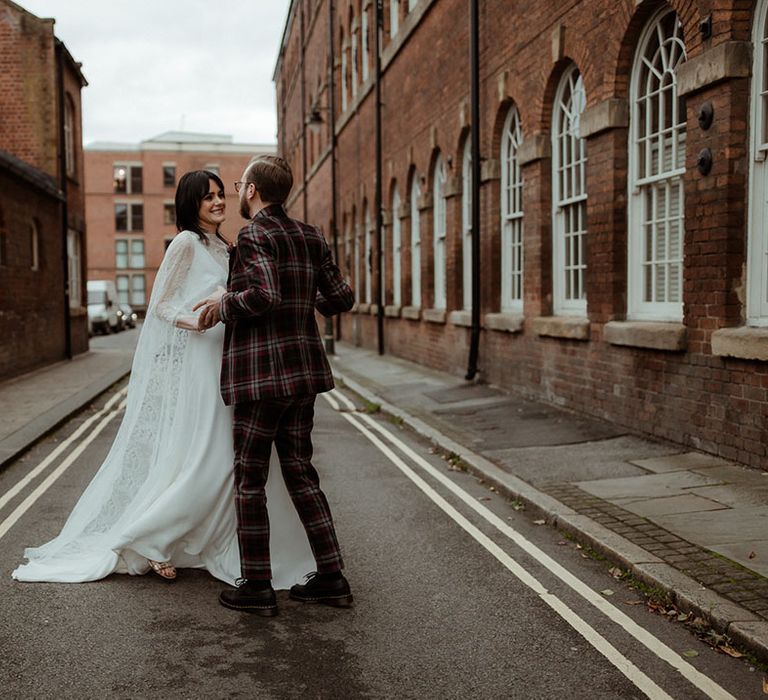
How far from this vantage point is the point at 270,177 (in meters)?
4.54

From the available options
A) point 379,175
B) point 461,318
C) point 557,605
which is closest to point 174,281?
point 557,605

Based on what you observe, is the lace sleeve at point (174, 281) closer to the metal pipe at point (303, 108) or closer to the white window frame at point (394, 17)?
the white window frame at point (394, 17)

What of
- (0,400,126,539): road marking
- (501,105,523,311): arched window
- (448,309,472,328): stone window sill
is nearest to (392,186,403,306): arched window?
(448,309,472,328): stone window sill

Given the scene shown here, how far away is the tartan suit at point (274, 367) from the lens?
4434 mm

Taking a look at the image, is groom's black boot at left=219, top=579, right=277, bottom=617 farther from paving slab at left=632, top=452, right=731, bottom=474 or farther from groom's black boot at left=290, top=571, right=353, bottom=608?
paving slab at left=632, top=452, right=731, bottom=474

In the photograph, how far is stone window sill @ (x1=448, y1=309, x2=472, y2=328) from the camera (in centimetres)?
1575

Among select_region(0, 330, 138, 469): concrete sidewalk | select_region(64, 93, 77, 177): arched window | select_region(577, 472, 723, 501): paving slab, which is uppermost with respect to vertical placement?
select_region(64, 93, 77, 177): arched window

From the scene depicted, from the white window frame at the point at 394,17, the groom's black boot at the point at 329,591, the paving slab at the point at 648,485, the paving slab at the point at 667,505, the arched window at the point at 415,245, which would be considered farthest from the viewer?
the white window frame at the point at 394,17

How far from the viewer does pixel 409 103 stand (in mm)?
20531

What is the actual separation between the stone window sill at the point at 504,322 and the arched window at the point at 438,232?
3924 millimetres

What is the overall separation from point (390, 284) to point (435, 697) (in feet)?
67.4

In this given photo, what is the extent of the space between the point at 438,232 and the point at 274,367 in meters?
14.4

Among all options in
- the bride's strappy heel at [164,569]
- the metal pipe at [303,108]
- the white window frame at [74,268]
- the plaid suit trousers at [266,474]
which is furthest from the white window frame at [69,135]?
the plaid suit trousers at [266,474]

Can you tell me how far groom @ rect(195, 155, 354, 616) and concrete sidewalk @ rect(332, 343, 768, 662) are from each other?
1.84 metres
